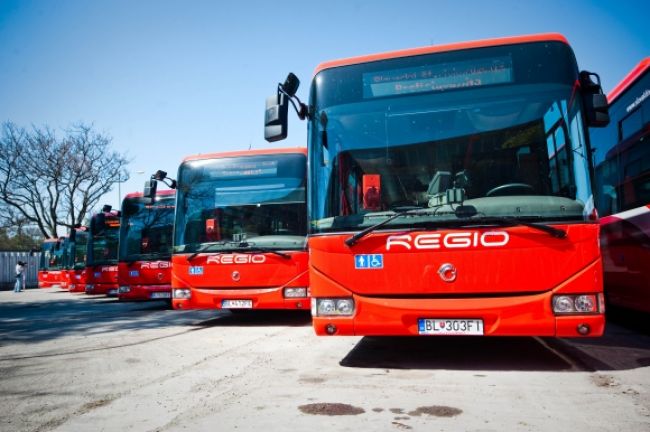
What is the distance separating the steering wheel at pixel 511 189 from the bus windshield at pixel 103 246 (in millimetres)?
15970

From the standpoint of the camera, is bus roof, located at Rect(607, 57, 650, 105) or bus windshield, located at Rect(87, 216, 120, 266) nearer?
bus roof, located at Rect(607, 57, 650, 105)

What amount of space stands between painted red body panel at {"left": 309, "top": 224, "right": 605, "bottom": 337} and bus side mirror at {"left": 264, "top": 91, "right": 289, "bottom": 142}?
1392 millimetres

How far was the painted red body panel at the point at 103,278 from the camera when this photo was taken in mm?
18625

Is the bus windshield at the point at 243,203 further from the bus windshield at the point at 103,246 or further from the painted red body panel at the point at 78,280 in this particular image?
the painted red body panel at the point at 78,280

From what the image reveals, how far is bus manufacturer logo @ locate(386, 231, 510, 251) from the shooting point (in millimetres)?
4992

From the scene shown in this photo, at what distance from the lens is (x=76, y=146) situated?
117ft

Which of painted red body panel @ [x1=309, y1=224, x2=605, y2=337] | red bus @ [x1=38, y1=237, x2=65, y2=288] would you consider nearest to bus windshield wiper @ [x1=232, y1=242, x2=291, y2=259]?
painted red body panel @ [x1=309, y1=224, x2=605, y2=337]

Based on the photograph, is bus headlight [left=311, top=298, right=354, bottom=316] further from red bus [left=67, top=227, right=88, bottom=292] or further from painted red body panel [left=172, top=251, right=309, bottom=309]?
red bus [left=67, top=227, right=88, bottom=292]

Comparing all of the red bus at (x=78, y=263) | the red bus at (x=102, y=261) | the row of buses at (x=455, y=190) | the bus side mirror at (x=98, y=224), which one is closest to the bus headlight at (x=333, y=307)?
the row of buses at (x=455, y=190)

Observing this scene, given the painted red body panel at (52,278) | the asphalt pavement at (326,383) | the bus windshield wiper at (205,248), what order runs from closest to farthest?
the asphalt pavement at (326,383) < the bus windshield wiper at (205,248) < the painted red body panel at (52,278)

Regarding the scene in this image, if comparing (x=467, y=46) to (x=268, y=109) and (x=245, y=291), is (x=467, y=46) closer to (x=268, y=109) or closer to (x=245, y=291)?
(x=268, y=109)

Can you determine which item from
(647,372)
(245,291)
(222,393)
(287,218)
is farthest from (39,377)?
(647,372)

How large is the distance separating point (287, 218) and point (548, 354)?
186 inches

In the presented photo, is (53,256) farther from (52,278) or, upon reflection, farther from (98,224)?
(98,224)
